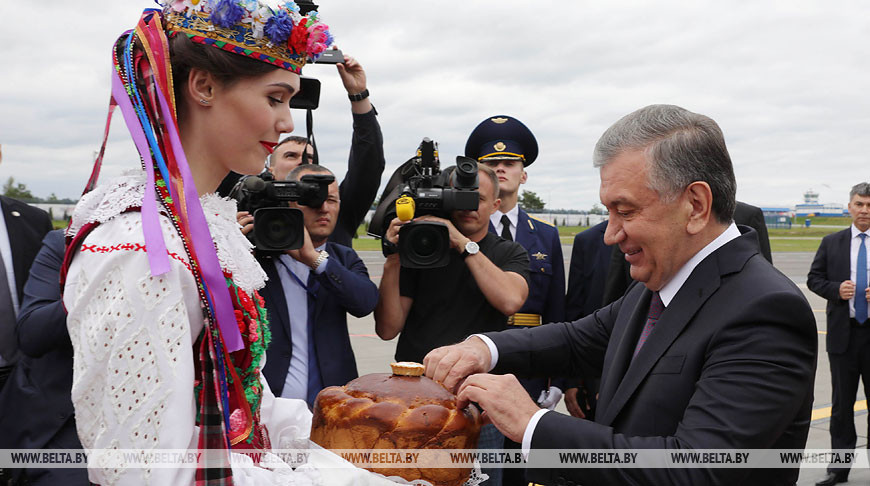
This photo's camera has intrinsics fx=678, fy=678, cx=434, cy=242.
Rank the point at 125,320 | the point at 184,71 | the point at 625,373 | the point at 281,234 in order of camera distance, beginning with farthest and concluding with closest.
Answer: the point at 281,234 → the point at 625,373 → the point at 184,71 → the point at 125,320

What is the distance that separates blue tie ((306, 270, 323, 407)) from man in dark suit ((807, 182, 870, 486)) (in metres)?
3.55

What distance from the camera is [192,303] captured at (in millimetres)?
1342

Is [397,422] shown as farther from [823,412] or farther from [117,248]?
[823,412]

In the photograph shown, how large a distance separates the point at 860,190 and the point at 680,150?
4.81 m

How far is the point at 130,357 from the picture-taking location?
1229mm

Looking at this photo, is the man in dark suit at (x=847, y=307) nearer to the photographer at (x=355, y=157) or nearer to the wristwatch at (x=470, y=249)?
the wristwatch at (x=470, y=249)

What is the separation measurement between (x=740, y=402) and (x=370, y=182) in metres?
2.50

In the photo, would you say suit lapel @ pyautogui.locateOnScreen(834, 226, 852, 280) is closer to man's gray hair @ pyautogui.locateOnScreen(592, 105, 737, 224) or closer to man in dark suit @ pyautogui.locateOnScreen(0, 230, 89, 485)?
man's gray hair @ pyautogui.locateOnScreen(592, 105, 737, 224)

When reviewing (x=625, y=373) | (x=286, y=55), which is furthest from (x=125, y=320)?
(x=625, y=373)

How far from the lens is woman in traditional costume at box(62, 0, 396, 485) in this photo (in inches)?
48.8

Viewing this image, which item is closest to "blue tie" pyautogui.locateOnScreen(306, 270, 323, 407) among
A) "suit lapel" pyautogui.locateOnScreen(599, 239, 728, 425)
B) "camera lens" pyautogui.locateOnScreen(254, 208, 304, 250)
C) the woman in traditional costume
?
"camera lens" pyautogui.locateOnScreen(254, 208, 304, 250)

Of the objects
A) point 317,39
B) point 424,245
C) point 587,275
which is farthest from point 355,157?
point 317,39

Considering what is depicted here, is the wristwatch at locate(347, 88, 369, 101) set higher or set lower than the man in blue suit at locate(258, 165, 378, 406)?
higher

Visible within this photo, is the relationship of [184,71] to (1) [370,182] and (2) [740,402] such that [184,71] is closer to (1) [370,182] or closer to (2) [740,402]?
(2) [740,402]
